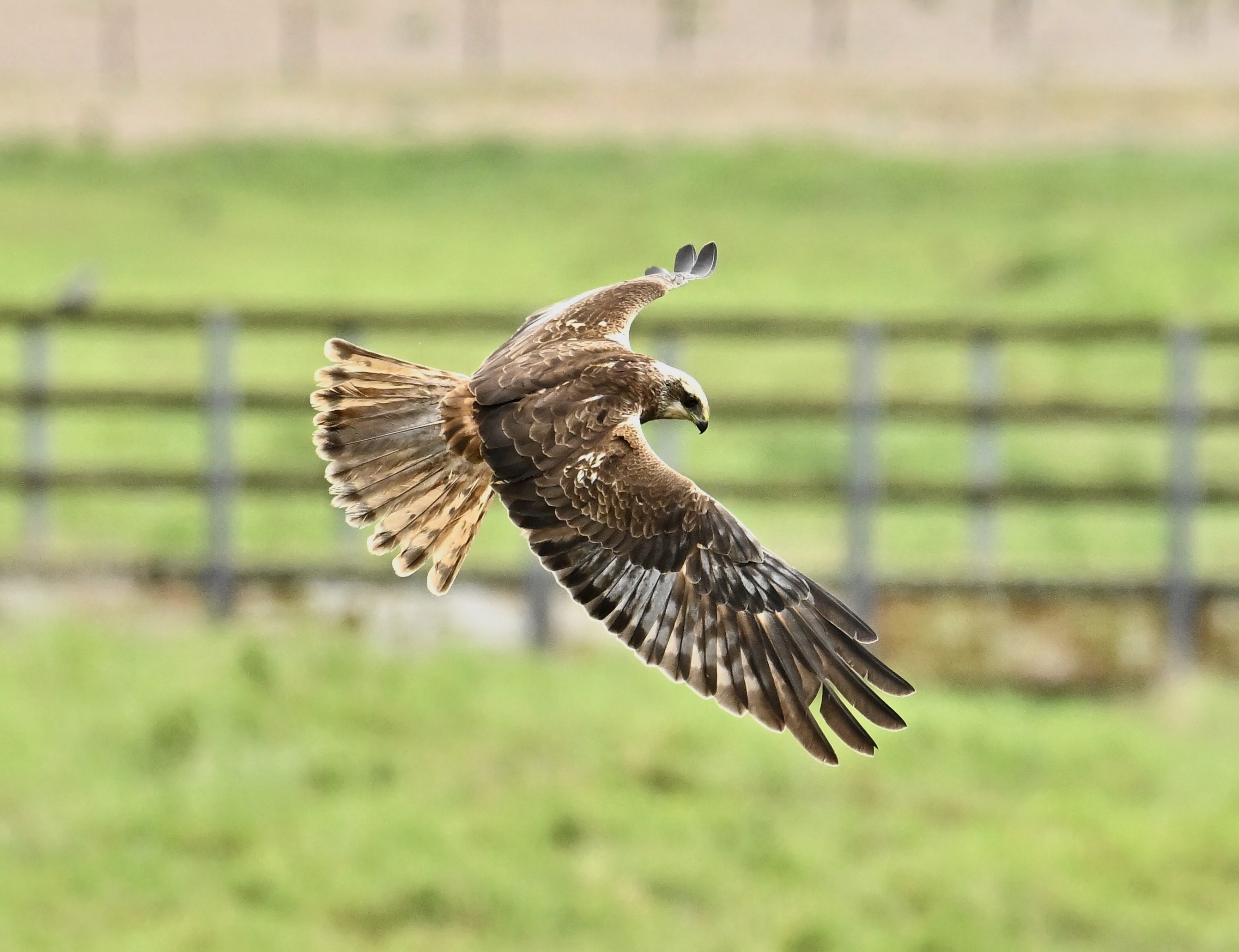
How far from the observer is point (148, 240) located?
2134 cm

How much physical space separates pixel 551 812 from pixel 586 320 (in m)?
4.53

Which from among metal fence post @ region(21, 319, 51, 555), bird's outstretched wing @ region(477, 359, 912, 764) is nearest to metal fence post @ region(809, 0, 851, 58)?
metal fence post @ region(21, 319, 51, 555)

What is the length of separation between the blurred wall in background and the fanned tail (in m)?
25.5

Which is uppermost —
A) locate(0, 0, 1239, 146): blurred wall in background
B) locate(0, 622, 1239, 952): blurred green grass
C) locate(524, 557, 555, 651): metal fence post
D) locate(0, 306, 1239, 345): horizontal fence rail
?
locate(0, 0, 1239, 146): blurred wall in background

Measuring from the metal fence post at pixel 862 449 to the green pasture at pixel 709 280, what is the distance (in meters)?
0.22

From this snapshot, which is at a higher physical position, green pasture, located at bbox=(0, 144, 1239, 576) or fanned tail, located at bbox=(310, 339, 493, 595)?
green pasture, located at bbox=(0, 144, 1239, 576)

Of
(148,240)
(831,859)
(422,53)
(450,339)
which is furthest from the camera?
(422,53)

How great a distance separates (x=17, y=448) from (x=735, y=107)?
2019 centimetres

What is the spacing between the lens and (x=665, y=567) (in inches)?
100

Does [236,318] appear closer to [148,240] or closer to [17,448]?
[17,448]

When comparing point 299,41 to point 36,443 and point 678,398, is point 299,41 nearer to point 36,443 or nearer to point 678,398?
point 36,443

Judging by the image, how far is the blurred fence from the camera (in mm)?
8461

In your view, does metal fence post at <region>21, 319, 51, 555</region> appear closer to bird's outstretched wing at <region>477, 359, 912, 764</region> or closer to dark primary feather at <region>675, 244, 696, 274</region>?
dark primary feather at <region>675, 244, 696, 274</region>

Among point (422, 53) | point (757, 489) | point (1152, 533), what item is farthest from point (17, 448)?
point (422, 53)
